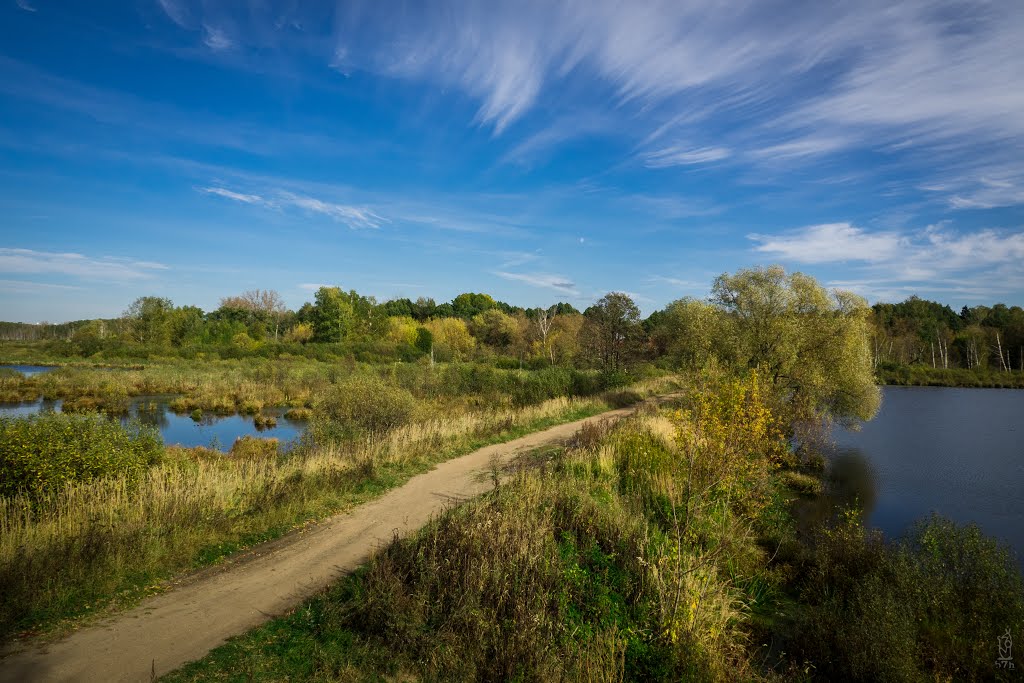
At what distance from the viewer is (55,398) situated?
34.7 m

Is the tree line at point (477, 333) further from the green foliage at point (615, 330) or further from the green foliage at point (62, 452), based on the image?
the green foliage at point (62, 452)

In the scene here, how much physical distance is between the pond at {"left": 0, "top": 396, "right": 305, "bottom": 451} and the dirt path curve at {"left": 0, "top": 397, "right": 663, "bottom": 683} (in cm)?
1393

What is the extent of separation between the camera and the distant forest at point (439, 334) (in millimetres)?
57844

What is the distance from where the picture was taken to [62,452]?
30.1 feet

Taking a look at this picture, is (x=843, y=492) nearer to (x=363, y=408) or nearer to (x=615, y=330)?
(x=363, y=408)

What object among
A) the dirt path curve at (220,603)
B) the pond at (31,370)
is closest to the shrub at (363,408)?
the dirt path curve at (220,603)

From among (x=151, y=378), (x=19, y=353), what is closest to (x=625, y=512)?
(x=151, y=378)

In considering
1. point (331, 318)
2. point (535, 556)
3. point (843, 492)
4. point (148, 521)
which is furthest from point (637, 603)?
point (331, 318)

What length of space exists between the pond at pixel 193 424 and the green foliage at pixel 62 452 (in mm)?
10419

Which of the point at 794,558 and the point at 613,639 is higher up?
the point at 613,639

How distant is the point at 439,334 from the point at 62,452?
5605 cm

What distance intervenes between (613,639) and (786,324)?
64.1ft

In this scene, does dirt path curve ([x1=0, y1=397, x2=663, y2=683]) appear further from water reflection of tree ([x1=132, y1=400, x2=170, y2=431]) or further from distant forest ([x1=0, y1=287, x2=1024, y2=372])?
distant forest ([x1=0, y1=287, x2=1024, y2=372])

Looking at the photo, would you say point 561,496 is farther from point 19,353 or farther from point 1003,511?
point 19,353
